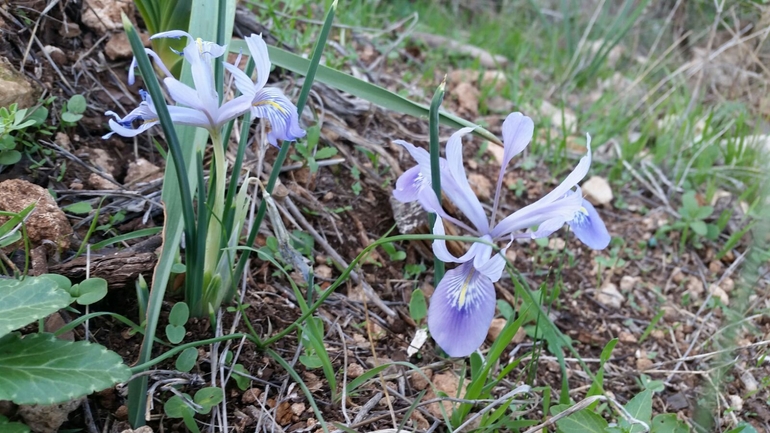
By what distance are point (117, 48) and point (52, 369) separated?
1.08 metres

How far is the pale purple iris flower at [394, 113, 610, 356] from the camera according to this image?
1.03 meters

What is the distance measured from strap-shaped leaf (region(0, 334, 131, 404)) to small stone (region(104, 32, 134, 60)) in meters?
1.00

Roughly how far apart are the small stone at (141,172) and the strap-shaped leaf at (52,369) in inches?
23.3

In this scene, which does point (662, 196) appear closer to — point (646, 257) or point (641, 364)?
point (646, 257)

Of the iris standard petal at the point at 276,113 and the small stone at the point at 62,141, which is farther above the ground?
the iris standard petal at the point at 276,113

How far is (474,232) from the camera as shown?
1.23m

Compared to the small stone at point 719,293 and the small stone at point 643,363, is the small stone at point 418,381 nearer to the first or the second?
the small stone at point 643,363

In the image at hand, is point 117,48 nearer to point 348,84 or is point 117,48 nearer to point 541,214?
point 348,84

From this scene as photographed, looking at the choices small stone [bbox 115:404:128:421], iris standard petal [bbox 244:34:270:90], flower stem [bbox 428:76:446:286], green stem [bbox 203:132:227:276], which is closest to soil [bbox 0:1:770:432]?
small stone [bbox 115:404:128:421]

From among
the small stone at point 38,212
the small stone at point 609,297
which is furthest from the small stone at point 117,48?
the small stone at point 609,297

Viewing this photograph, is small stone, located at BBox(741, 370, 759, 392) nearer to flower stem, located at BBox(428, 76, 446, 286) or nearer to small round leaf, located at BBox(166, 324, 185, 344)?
flower stem, located at BBox(428, 76, 446, 286)

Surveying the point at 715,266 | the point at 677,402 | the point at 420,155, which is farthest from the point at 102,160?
the point at 715,266

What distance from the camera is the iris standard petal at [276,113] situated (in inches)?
40.8

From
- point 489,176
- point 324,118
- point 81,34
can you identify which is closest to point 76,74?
point 81,34
